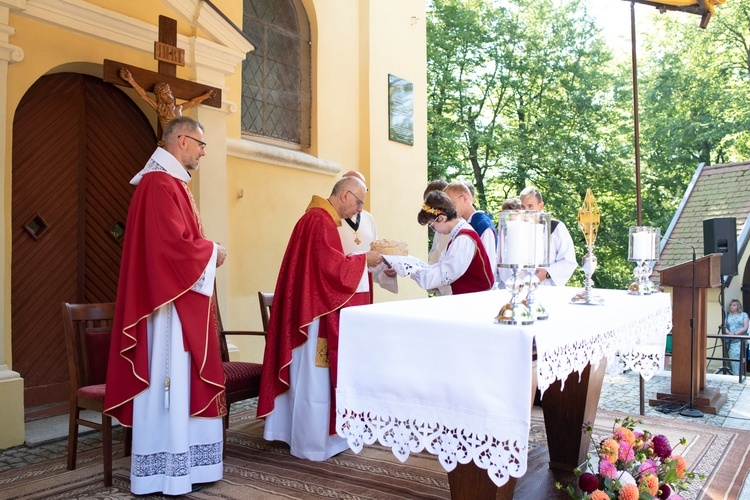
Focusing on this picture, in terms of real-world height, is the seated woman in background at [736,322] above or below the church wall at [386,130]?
below

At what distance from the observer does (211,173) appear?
629 centimetres

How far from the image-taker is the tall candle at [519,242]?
2.77 m

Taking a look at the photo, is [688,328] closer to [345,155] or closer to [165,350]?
[345,155]

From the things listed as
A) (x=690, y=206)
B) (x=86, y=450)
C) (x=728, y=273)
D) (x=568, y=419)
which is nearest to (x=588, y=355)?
(x=568, y=419)

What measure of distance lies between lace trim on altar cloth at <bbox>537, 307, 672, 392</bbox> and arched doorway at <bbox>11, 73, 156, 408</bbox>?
4347 mm

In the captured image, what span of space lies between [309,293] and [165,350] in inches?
39.8

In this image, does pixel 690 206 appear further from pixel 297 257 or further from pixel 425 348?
pixel 425 348

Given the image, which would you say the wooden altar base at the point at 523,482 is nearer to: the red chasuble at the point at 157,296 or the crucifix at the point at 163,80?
the red chasuble at the point at 157,296

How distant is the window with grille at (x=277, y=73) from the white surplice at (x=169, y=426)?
4042mm

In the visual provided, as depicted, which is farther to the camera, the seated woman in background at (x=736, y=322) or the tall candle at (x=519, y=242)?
the seated woman in background at (x=736, y=322)

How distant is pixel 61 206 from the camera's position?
568 cm

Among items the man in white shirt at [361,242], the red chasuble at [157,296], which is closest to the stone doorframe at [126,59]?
the red chasuble at [157,296]

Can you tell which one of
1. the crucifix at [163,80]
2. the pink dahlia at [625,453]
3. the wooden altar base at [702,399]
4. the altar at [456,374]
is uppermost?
the crucifix at [163,80]

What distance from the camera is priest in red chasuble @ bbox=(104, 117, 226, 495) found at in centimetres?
372
